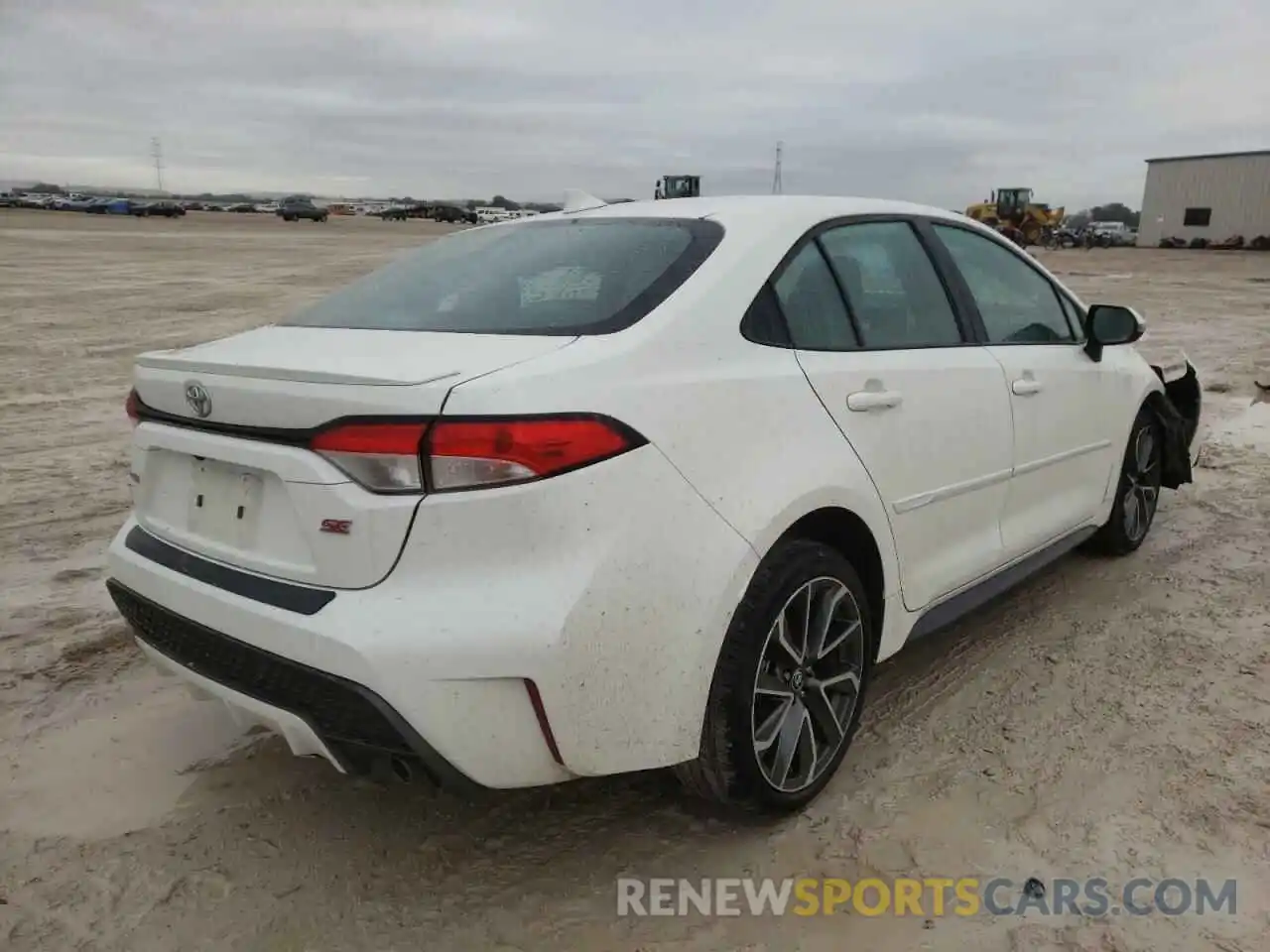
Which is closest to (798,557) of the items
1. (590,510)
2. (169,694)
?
(590,510)

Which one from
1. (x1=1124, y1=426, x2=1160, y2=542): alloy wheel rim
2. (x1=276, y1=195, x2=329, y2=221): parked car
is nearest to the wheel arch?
(x1=1124, y1=426, x2=1160, y2=542): alloy wheel rim

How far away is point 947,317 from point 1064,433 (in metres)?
0.84

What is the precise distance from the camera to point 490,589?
203 cm

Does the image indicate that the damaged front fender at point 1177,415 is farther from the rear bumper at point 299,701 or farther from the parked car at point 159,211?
the parked car at point 159,211

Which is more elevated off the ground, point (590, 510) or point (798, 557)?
point (590, 510)

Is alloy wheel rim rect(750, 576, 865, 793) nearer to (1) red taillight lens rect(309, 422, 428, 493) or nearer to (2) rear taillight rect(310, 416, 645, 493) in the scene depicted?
(2) rear taillight rect(310, 416, 645, 493)

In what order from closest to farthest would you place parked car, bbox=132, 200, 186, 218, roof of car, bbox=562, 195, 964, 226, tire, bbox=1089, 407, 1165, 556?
roof of car, bbox=562, 195, 964, 226
tire, bbox=1089, 407, 1165, 556
parked car, bbox=132, 200, 186, 218

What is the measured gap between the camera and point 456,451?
201cm

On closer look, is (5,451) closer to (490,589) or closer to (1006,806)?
(490,589)

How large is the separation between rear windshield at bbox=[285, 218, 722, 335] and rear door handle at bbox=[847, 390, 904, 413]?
56 cm

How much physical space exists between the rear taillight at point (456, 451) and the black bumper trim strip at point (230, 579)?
288 mm

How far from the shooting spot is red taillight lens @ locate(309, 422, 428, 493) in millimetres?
2020

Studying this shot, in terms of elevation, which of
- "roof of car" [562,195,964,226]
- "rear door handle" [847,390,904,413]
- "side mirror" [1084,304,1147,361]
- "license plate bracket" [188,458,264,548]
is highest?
"roof of car" [562,195,964,226]

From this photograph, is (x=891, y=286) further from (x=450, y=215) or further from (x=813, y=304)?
(x=450, y=215)
